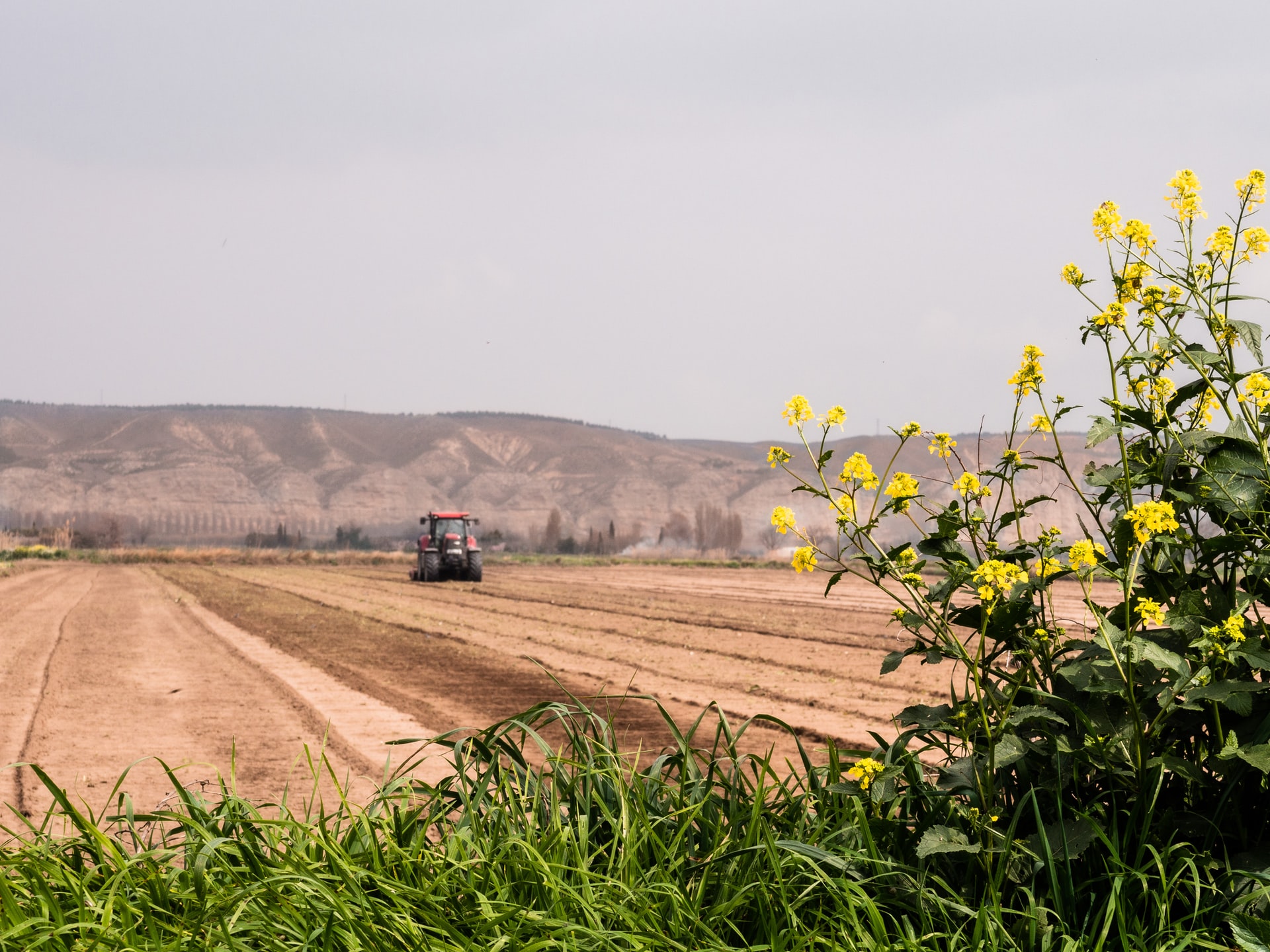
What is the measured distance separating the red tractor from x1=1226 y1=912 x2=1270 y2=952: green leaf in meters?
34.5

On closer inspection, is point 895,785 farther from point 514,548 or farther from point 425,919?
point 514,548

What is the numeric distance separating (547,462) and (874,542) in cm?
15368

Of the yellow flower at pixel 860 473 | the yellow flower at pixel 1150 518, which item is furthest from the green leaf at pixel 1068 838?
the yellow flower at pixel 860 473

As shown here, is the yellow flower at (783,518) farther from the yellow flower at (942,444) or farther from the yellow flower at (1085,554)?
the yellow flower at (1085,554)

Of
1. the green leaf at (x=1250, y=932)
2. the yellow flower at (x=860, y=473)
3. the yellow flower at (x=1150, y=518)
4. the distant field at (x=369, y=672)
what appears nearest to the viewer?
the green leaf at (x=1250, y=932)

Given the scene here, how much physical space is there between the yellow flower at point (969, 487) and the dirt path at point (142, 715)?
2.53 metres

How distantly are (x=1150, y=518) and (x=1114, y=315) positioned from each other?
0.78m

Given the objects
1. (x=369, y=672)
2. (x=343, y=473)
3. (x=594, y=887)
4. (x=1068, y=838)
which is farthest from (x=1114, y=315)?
(x=343, y=473)

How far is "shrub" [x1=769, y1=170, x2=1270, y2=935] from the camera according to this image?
2865mm

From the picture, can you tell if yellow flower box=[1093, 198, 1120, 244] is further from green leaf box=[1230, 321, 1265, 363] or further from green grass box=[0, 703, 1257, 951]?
green grass box=[0, 703, 1257, 951]

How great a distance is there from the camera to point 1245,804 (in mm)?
3137

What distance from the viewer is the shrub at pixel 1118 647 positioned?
2.87 metres

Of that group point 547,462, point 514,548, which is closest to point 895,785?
point 514,548

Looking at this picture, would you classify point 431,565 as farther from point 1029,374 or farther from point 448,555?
point 1029,374
